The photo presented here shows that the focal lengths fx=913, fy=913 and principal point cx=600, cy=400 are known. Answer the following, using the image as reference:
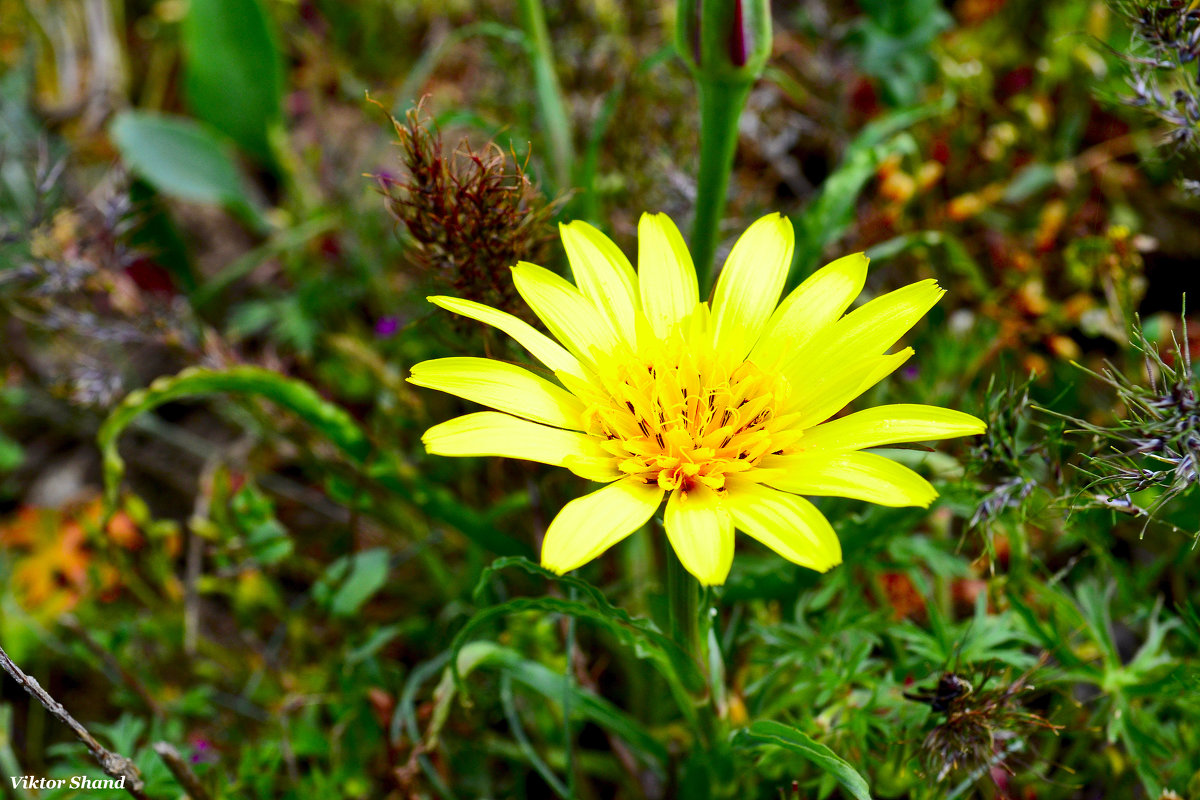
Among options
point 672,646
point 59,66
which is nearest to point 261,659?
point 672,646

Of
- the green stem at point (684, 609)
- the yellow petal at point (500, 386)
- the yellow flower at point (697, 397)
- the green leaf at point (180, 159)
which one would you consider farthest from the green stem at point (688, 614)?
the green leaf at point (180, 159)

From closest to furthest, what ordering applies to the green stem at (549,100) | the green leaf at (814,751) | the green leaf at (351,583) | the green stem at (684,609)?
the green leaf at (814,751), the green stem at (684,609), the green leaf at (351,583), the green stem at (549,100)

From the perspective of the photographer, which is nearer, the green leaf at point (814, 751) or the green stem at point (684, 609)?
the green leaf at point (814, 751)

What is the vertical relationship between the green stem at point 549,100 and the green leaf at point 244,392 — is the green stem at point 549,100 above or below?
above

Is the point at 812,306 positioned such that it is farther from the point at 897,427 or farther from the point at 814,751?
the point at 814,751

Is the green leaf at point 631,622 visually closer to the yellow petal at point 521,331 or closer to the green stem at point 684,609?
the green stem at point 684,609

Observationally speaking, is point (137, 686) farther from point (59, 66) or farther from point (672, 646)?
point (59, 66)

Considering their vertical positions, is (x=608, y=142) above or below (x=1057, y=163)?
above
